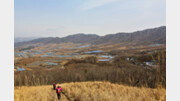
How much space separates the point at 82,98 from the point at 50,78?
482cm

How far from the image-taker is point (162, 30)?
188ft

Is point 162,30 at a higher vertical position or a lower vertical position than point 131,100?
higher

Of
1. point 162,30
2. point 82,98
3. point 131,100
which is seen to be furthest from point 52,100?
point 162,30

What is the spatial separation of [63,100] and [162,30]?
65824mm

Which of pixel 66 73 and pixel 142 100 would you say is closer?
pixel 142 100

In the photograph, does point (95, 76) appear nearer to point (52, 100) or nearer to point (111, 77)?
point (111, 77)

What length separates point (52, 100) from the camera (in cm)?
169

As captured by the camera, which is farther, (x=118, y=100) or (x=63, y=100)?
(x=63, y=100)

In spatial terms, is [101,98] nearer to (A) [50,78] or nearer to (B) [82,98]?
(B) [82,98]

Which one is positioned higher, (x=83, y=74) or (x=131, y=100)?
(x=131, y=100)
